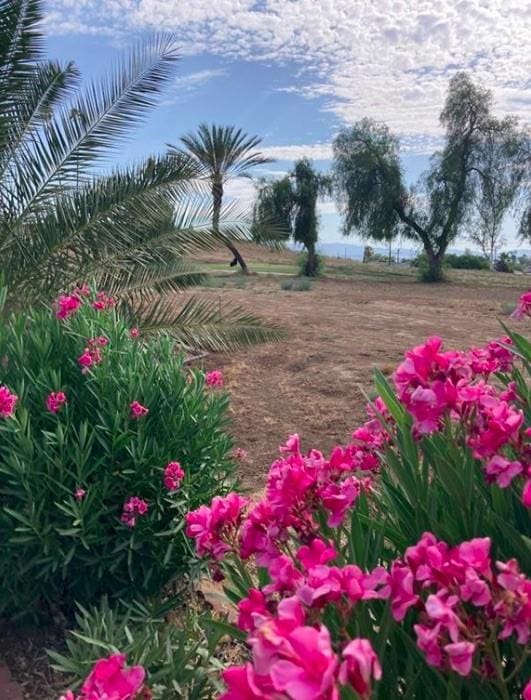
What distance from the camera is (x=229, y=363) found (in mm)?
8984

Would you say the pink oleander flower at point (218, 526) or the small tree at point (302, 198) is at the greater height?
the pink oleander flower at point (218, 526)

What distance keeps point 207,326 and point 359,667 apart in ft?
18.8

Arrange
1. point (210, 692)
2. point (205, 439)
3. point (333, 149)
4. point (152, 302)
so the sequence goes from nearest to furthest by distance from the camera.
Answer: point (210, 692) < point (205, 439) < point (152, 302) < point (333, 149)

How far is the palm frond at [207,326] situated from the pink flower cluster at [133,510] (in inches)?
143

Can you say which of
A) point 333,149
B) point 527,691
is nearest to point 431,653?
point 527,691

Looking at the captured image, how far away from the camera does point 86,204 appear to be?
5957 millimetres

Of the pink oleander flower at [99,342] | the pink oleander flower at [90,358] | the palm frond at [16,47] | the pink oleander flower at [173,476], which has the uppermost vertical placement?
the palm frond at [16,47]

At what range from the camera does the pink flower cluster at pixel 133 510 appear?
242 cm

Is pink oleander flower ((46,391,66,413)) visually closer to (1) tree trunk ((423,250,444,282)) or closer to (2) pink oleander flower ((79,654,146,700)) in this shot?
(2) pink oleander flower ((79,654,146,700))

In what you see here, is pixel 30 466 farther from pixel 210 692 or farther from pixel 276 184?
pixel 276 184

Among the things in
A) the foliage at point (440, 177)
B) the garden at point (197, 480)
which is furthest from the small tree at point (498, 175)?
the garden at point (197, 480)

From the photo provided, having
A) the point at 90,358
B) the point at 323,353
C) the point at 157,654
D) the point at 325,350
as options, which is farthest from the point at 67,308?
the point at 325,350

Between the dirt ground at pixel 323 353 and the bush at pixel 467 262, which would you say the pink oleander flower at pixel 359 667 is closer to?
the dirt ground at pixel 323 353

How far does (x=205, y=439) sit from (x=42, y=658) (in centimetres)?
106
